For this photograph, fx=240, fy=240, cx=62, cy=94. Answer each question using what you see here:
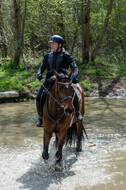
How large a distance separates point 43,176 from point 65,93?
1747 mm

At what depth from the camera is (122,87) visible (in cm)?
1595

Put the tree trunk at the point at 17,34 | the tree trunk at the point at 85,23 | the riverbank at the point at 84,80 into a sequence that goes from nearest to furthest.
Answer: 1. the riverbank at the point at 84,80
2. the tree trunk at the point at 85,23
3. the tree trunk at the point at 17,34

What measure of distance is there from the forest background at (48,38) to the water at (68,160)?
646cm

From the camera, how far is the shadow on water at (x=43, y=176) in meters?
4.34

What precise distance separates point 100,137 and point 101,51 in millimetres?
20753

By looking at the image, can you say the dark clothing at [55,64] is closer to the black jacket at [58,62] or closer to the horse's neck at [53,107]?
the black jacket at [58,62]

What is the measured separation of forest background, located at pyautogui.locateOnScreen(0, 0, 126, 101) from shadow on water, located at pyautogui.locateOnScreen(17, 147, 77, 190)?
9419 millimetres

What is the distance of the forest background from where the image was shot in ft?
53.2

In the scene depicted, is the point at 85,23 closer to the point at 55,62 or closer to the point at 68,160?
the point at 55,62

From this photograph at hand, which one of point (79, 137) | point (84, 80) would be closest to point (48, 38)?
point (84, 80)

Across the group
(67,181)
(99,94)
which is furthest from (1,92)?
(67,181)

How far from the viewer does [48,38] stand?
67.2ft

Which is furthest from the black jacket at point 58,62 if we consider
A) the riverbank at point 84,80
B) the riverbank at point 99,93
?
the riverbank at point 99,93

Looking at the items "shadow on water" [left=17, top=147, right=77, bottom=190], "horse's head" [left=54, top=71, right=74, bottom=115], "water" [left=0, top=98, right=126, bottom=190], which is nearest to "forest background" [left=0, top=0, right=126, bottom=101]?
"water" [left=0, top=98, right=126, bottom=190]
